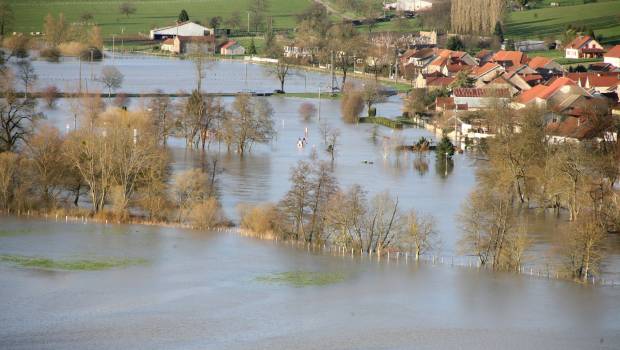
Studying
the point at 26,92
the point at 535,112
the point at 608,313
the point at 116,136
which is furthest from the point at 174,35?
the point at 608,313

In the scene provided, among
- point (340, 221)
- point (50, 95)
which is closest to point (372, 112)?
point (50, 95)

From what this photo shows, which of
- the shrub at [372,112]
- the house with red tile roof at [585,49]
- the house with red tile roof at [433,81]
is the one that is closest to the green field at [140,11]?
the house with red tile roof at [585,49]

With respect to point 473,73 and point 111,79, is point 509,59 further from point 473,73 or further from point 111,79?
point 111,79

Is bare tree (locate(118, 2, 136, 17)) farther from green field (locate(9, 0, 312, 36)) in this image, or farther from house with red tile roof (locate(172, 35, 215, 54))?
house with red tile roof (locate(172, 35, 215, 54))

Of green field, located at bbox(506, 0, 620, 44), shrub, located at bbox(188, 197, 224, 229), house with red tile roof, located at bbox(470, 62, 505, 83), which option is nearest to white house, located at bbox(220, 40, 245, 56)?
green field, located at bbox(506, 0, 620, 44)

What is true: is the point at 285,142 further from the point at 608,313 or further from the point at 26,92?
the point at 608,313

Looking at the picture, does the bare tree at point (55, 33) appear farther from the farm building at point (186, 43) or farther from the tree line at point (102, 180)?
the tree line at point (102, 180)
